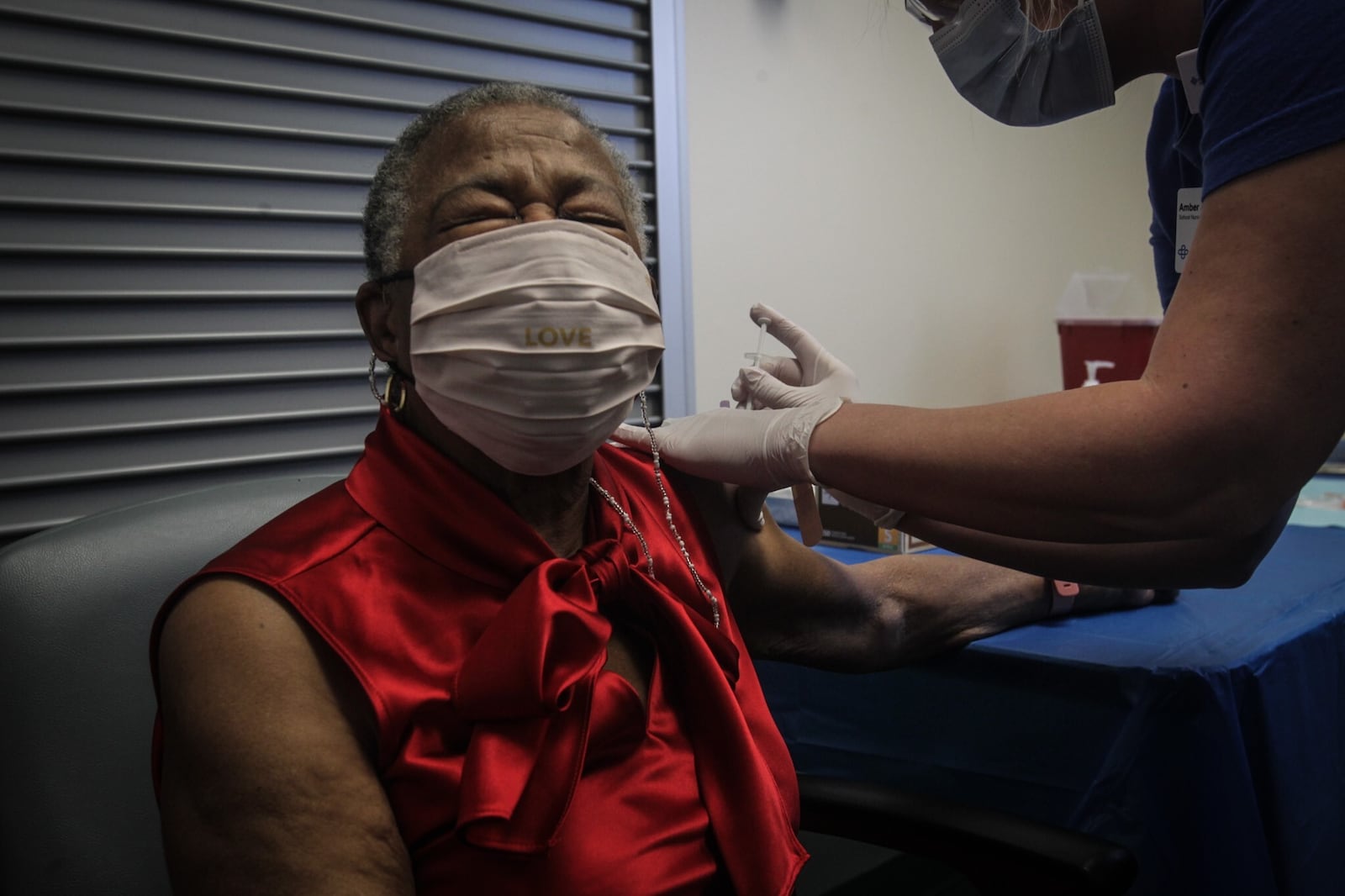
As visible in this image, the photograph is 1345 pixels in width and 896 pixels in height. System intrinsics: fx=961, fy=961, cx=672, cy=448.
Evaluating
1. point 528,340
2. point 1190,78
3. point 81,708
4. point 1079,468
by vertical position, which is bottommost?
point 81,708

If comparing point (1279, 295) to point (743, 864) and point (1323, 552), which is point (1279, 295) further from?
point (1323, 552)

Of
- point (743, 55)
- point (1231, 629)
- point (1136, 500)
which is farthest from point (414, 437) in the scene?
point (743, 55)

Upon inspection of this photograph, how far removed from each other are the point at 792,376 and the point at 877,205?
1.49 metres

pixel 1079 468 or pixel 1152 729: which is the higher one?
pixel 1079 468

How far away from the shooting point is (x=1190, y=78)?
1.12 metres

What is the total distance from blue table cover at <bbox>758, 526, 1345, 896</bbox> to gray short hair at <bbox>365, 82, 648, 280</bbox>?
79 centimetres

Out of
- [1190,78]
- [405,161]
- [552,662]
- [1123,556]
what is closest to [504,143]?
[405,161]

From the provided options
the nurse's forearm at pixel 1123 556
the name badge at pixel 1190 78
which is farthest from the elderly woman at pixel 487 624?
the name badge at pixel 1190 78

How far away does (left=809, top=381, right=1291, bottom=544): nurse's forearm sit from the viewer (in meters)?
0.90

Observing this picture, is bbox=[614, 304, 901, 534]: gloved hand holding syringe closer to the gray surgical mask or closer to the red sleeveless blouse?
the red sleeveless blouse

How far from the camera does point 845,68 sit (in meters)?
2.64

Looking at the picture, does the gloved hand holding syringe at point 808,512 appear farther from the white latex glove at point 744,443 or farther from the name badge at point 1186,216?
the name badge at point 1186,216

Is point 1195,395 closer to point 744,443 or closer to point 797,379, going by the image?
point 744,443

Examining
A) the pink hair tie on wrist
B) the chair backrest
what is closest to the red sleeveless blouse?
the chair backrest
